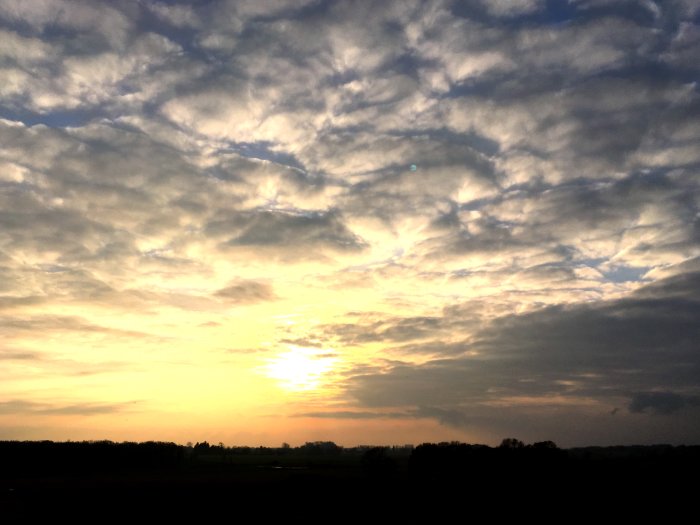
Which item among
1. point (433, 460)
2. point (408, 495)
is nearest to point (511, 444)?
point (433, 460)

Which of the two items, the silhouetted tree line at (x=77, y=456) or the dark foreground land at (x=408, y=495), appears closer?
the dark foreground land at (x=408, y=495)

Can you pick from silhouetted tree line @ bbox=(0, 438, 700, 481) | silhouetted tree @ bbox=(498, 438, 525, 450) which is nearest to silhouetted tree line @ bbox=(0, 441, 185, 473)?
silhouetted tree line @ bbox=(0, 438, 700, 481)

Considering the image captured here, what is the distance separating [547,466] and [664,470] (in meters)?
21.9

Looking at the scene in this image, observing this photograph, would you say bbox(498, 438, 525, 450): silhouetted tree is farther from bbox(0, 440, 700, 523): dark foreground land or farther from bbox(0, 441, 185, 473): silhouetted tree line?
bbox(0, 441, 185, 473): silhouetted tree line

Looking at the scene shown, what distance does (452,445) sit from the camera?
18312 cm

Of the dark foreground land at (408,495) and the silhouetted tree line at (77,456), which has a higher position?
the silhouetted tree line at (77,456)

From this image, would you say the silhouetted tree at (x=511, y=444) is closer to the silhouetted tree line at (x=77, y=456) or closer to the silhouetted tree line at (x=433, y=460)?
the silhouetted tree line at (x=433, y=460)

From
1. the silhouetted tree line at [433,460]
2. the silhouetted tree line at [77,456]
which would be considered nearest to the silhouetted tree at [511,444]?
the silhouetted tree line at [433,460]

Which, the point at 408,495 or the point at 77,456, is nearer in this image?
the point at 408,495

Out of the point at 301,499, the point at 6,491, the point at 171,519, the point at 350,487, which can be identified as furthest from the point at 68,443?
the point at 171,519

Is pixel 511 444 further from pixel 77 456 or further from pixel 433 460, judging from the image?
pixel 77 456

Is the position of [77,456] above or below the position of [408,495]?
above

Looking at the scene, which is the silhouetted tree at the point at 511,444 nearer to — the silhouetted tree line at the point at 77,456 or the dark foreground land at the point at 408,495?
the dark foreground land at the point at 408,495

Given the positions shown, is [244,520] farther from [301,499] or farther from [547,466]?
[547,466]
